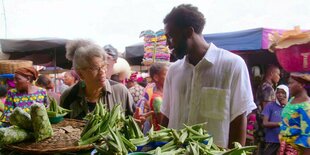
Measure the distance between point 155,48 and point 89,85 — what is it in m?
4.17

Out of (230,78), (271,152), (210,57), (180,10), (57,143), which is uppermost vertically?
(180,10)

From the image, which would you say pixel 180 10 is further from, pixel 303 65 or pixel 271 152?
pixel 271 152

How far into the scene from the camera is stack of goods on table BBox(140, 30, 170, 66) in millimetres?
6934

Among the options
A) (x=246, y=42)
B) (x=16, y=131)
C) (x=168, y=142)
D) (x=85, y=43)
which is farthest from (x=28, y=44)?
(x=168, y=142)

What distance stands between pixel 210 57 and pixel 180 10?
48 cm

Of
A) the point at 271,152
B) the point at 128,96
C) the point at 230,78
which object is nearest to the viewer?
the point at 230,78

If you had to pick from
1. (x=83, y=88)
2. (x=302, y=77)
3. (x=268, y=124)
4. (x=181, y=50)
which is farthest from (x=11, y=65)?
(x=302, y=77)

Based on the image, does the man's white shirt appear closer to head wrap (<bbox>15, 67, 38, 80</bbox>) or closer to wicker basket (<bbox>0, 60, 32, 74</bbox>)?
head wrap (<bbox>15, 67, 38, 80</bbox>)

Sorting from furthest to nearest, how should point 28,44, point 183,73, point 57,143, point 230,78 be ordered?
point 28,44, point 183,73, point 230,78, point 57,143

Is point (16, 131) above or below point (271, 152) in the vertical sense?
above

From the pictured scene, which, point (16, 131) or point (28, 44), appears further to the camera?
point (28, 44)

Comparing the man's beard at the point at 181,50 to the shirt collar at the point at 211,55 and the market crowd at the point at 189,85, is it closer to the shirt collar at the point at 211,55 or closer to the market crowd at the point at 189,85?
the market crowd at the point at 189,85

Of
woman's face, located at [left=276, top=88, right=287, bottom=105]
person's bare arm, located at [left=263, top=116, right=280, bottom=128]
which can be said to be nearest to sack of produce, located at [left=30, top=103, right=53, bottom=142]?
person's bare arm, located at [left=263, top=116, right=280, bottom=128]

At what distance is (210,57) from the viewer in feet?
8.99
